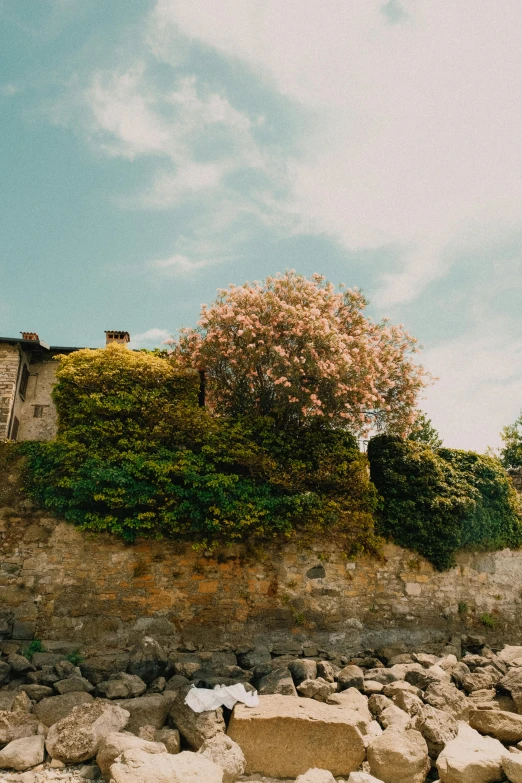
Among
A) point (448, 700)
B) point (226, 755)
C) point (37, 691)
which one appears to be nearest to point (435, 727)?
point (448, 700)

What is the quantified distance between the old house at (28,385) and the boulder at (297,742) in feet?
52.6

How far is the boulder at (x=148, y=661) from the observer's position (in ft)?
28.6

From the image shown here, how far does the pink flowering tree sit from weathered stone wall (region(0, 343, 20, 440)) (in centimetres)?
946

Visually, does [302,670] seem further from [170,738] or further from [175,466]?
[175,466]

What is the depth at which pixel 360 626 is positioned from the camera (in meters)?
11.6

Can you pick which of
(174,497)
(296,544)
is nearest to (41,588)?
(174,497)

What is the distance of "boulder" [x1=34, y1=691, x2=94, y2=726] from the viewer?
7133mm

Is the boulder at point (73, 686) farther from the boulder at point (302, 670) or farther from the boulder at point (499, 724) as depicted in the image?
the boulder at point (499, 724)

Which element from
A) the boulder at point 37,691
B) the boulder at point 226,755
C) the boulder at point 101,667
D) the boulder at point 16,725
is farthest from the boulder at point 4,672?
the boulder at point 226,755

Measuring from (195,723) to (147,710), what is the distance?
0.77 meters

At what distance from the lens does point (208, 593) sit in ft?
36.3

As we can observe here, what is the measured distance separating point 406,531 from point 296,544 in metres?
2.74

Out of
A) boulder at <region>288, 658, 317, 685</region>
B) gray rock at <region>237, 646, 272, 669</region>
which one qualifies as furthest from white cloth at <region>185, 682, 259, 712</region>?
gray rock at <region>237, 646, 272, 669</region>

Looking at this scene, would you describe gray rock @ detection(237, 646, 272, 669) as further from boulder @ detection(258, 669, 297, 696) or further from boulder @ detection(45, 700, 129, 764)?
boulder @ detection(45, 700, 129, 764)
